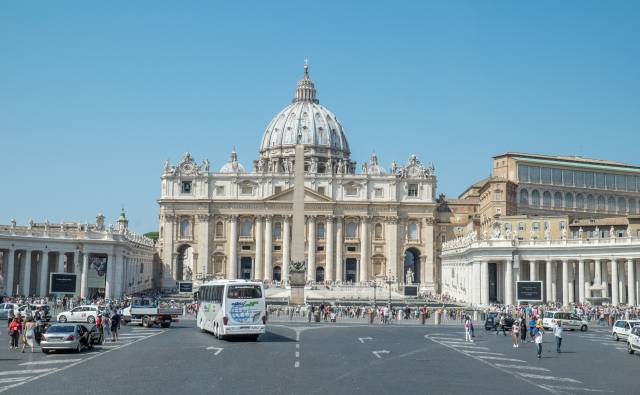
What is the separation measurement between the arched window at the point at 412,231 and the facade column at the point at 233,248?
24844 millimetres

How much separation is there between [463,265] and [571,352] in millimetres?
58743

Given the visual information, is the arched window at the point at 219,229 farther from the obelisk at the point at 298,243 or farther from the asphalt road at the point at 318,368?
the asphalt road at the point at 318,368

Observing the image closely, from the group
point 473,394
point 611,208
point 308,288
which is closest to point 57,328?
point 473,394

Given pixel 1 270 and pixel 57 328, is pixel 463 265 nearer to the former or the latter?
pixel 1 270

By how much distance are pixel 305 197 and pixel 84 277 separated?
4363 centimetres

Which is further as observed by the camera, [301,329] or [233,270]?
[233,270]

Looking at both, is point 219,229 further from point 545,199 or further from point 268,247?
point 545,199

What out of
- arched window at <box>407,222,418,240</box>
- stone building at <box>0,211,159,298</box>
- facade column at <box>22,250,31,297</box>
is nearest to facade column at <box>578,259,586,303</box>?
stone building at <box>0,211,159,298</box>

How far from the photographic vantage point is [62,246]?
84250mm

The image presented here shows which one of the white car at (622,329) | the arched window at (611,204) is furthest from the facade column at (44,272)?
the arched window at (611,204)

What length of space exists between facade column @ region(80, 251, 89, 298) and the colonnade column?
3923cm

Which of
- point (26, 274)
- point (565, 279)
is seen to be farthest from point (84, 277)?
point (565, 279)

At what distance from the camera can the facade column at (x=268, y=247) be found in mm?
120938

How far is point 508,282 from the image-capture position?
78.2 m
